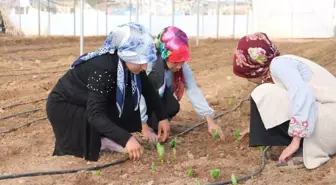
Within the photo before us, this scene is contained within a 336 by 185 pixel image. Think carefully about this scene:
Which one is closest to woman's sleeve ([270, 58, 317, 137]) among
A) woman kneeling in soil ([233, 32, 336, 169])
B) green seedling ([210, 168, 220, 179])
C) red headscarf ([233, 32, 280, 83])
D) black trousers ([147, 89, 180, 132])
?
woman kneeling in soil ([233, 32, 336, 169])

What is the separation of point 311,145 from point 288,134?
146mm

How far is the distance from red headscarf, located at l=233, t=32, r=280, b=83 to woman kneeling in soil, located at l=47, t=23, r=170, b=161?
1.84 feet

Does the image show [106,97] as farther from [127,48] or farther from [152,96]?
[152,96]

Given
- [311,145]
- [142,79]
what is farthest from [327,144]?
[142,79]

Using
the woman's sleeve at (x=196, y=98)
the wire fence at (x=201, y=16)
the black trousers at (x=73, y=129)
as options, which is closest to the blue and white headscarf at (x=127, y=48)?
the black trousers at (x=73, y=129)

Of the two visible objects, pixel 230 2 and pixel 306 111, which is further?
pixel 230 2

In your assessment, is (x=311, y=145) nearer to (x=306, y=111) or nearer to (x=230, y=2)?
(x=306, y=111)

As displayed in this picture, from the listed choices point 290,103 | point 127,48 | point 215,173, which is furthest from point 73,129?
point 290,103

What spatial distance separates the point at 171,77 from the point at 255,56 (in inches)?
37.2

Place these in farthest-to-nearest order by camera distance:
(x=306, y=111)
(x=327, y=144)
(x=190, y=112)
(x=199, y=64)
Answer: (x=199, y=64) → (x=190, y=112) → (x=327, y=144) → (x=306, y=111)

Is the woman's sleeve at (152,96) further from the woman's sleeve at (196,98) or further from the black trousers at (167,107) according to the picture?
the woman's sleeve at (196,98)

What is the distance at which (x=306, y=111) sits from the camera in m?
2.84

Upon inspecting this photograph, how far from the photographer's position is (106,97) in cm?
309

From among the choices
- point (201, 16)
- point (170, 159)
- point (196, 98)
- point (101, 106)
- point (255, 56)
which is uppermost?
point (255, 56)
